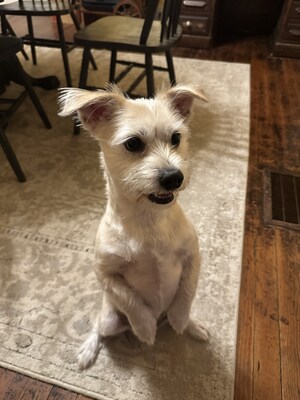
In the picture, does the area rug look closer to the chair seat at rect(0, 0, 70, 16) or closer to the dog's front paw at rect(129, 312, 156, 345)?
the dog's front paw at rect(129, 312, 156, 345)

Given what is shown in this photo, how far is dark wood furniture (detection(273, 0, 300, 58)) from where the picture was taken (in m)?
3.08

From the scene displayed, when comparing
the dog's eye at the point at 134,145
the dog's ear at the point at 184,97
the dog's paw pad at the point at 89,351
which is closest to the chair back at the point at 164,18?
the dog's ear at the point at 184,97

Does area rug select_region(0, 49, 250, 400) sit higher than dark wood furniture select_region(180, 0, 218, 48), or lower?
lower

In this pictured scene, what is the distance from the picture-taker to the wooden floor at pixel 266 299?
1035 mm

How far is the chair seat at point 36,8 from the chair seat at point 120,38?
0.26 m

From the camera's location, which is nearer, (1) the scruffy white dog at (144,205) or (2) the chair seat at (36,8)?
(1) the scruffy white dog at (144,205)

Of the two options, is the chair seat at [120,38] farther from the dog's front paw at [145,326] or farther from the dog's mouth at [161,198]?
the dog's front paw at [145,326]

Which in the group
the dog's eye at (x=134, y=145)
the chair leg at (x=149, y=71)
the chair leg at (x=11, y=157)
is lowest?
the chair leg at (x=11, y=157)

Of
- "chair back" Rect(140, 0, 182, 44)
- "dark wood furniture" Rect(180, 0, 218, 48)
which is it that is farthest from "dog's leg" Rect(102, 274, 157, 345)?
"dark wood furniture" Rect(180, 0, 218, 48)

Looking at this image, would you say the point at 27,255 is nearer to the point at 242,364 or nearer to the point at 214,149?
the point at 242,364

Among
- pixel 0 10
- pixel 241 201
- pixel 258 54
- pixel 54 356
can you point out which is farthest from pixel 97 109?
pixel 258 54

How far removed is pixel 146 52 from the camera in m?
1.78

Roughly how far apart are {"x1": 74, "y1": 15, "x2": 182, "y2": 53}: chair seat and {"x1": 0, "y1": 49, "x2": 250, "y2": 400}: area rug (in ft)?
1.96

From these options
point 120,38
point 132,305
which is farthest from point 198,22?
point 132,305
